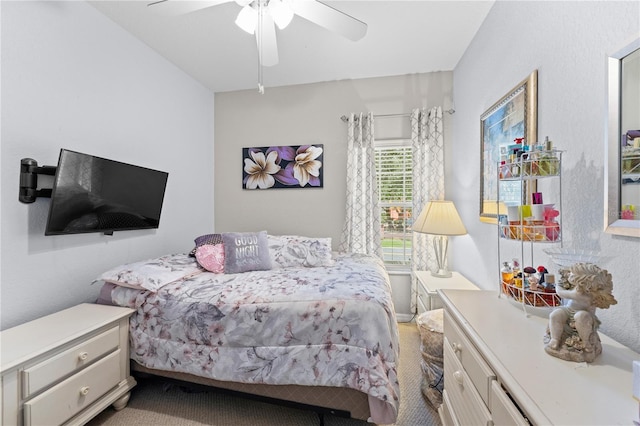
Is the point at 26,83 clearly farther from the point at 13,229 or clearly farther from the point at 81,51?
the point at 13,229

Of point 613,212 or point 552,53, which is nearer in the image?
point 613,212

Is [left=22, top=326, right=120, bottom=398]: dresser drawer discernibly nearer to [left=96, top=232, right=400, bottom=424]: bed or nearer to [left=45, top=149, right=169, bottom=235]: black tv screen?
[left=96, top=232, right=400, bottom=424]: bed

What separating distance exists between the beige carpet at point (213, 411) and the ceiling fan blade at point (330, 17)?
2418mm

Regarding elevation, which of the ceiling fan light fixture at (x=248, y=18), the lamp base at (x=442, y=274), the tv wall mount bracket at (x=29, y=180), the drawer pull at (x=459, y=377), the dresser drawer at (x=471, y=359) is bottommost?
the drawer pull at (x=459, y=377)

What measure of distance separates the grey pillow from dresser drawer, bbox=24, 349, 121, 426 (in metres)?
0.94

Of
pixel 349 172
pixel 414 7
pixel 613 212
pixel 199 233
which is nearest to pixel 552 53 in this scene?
pixel 613 212

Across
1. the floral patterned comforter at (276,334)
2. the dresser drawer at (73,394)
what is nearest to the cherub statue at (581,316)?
the floral patterned comforter at (276,334)

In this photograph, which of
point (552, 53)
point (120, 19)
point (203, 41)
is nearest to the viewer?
point (552, 53)

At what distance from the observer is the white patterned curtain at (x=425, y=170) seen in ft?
10.0

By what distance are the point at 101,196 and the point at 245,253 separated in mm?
1144

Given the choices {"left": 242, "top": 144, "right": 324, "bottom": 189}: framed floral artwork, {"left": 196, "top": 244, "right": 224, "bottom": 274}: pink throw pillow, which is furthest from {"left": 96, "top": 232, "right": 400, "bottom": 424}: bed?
{"left": 242, "top": 144, "right": 324, "bottom": 189}: framed floral artwork

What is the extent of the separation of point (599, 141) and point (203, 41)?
2.92 meters

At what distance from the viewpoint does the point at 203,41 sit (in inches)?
99.8

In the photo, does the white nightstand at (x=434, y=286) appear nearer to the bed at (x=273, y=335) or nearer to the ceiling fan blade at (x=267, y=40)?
the bed at (x=273, y=335)
